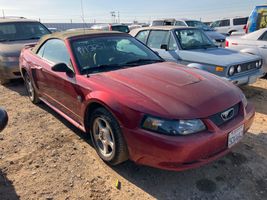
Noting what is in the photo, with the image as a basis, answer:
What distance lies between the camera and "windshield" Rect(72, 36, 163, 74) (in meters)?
3.63

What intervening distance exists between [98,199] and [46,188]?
0.63 metres

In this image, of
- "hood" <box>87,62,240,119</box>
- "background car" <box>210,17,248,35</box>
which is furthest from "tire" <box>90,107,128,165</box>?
"background car" <box>210,17,248,35</box>

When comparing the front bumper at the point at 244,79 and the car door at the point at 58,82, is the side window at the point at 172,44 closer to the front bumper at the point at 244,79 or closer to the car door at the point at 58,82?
the front bumper at the point at 244,79

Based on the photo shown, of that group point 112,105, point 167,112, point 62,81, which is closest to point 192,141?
point 167,112

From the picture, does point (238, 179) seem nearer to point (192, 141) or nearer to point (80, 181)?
point (192, 141)

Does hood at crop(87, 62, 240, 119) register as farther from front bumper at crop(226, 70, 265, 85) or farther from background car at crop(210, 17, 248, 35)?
background car at crop(210, 17, 248, 35)

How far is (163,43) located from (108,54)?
297 cm

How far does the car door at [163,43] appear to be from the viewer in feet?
20.5

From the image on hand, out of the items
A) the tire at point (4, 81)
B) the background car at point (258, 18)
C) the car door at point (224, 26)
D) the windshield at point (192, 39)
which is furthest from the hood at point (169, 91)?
the car door at point (224, 26)

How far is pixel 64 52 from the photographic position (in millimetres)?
3914

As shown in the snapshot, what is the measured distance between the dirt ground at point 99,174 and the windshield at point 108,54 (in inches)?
45.5

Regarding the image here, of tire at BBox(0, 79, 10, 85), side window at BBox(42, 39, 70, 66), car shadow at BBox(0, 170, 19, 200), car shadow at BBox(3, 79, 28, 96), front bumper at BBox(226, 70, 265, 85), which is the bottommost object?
car shadow at BBox(0, 170, 19, 200)

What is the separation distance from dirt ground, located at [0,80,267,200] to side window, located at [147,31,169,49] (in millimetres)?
3215

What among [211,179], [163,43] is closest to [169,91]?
[211,179]
